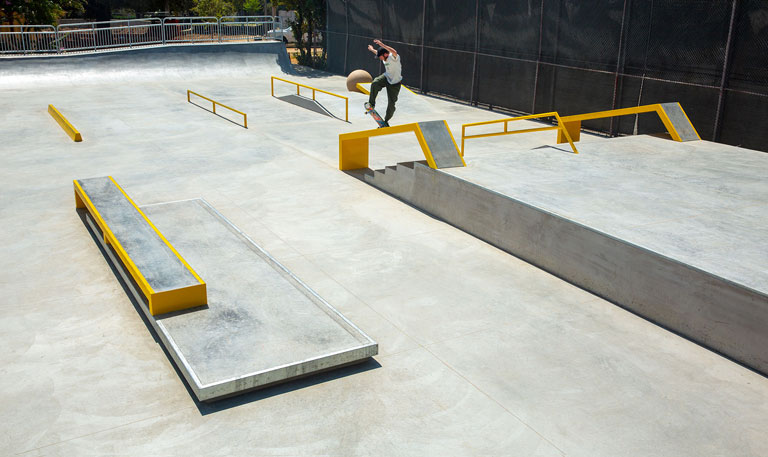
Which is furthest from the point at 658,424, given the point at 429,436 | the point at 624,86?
the point at 624,86

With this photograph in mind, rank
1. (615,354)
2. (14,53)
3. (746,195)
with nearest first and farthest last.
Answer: (615,354), (746,195), (14,53)

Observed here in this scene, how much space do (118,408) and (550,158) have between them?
837cm

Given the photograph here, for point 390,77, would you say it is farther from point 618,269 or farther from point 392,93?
point 618,269

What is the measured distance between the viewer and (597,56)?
1752cm

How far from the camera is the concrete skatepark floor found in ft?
17.4

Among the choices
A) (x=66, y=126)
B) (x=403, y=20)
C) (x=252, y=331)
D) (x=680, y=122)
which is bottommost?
(x=252, y=331)

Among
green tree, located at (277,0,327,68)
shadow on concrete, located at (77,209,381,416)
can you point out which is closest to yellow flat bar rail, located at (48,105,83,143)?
shadow on concrete, located at (77,209,381,416)

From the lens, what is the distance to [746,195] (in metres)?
9.48

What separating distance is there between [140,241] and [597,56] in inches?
528

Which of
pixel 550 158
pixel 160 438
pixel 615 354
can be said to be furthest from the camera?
pixel 550 158

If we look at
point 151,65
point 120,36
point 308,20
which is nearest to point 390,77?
point 151,65

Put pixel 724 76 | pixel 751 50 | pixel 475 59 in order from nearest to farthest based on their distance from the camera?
pixel 751 50 → pixel 724 76 → pixel 475 59

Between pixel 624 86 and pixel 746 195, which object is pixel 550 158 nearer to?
pixel 746 195

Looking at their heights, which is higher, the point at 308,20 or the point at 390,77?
the point at 308,20
